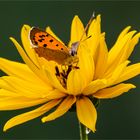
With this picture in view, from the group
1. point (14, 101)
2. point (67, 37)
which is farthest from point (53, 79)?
point (67, 37)

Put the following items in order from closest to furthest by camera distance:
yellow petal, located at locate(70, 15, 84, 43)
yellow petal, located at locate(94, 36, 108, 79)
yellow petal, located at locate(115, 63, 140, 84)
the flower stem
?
the flower stem, yellow petal, located at locate(115, 63, 140, 84), yellow petal, located at locate(94, 36, 108, 79), yellow petal, located at locate(70, 15, 84, 43)

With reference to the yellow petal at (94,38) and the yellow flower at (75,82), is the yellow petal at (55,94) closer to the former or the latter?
the yellow flower at (75,82)

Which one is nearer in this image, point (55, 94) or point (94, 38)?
point (55, 94)

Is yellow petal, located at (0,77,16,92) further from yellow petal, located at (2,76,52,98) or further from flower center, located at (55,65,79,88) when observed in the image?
flower center, located at (55,65,79,88)

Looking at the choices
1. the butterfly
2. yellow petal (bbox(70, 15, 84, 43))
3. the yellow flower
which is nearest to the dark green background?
yellow petal (bbox(70, 15, 84, 43))

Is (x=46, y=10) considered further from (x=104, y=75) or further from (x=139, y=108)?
(x=104, y=75)

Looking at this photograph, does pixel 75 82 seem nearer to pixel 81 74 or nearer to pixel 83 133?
pixel 81 74
